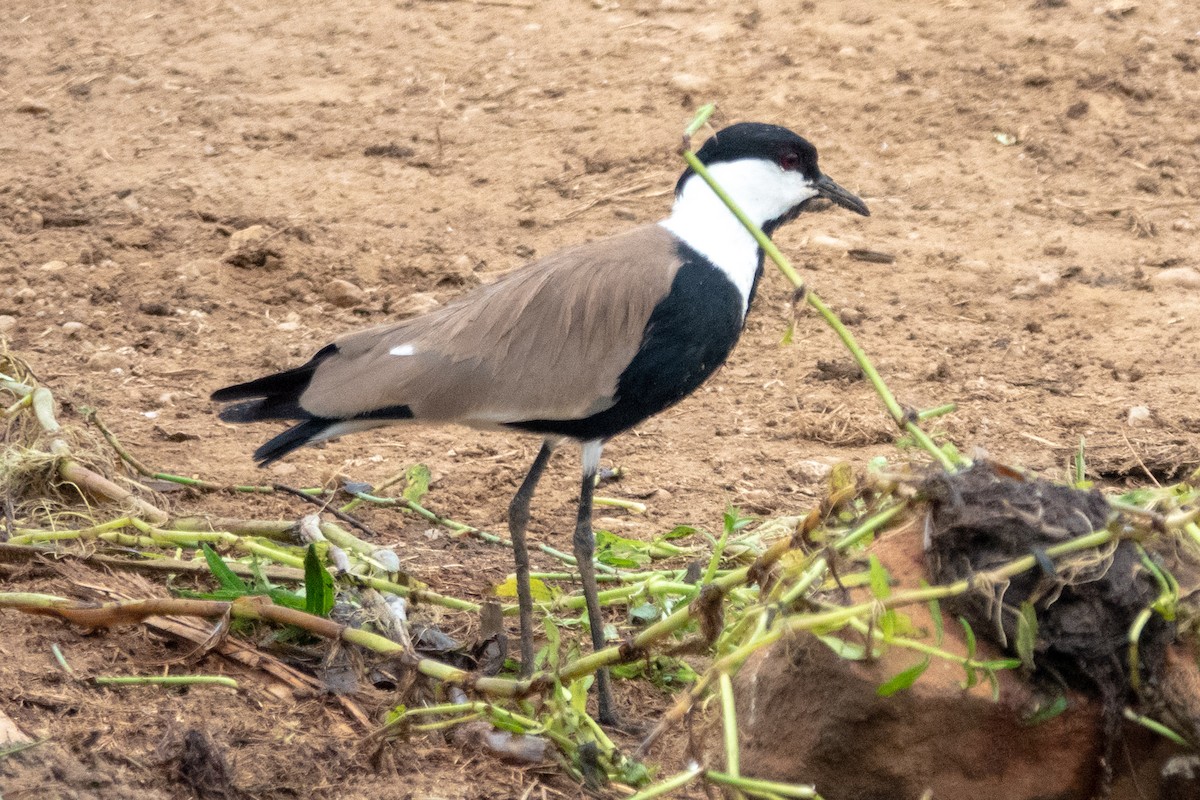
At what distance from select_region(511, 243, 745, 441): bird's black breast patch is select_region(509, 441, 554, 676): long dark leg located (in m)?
0.16

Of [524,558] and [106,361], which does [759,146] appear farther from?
[106,361]

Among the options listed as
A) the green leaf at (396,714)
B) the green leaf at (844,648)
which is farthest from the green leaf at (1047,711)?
the green leaf at (396,714)

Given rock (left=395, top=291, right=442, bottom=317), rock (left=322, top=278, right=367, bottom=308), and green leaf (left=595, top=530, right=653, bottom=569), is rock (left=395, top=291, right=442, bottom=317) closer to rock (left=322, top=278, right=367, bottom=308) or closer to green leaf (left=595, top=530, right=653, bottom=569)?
rock (left=322, top=278, right=367, bottom=308)

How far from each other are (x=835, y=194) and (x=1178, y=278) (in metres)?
2.83

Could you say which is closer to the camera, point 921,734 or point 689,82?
point 921,734

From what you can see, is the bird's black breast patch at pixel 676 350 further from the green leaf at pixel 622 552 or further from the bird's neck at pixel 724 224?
the green leaf at pixel 622 552

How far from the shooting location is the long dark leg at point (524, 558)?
4.04 metres

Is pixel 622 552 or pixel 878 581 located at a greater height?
pixel 878 581

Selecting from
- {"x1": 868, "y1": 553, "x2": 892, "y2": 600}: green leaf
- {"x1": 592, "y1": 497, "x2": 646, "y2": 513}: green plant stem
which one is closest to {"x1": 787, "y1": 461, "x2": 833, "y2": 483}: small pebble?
{"x1": 592, "y1": 497, "x2": 646, "y2": 513}: green plant stem

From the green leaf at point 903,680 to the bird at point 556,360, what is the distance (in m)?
1.34

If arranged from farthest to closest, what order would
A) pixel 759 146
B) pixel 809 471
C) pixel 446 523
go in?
pixel 809 471
pixel 446 523
pixel 759 146

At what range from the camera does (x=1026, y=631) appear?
274 cm

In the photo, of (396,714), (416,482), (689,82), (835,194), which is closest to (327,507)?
(416,482)

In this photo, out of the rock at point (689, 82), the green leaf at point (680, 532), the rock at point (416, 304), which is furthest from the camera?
the rock at point (689, 82)
